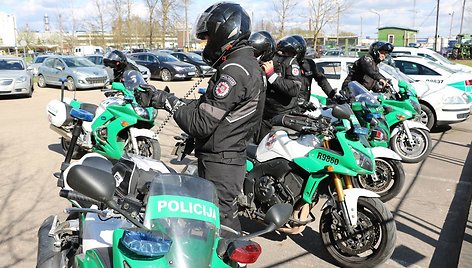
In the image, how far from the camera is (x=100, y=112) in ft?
20.6

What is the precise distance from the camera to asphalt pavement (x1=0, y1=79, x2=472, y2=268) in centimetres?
379

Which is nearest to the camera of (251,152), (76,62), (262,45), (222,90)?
(222,90)

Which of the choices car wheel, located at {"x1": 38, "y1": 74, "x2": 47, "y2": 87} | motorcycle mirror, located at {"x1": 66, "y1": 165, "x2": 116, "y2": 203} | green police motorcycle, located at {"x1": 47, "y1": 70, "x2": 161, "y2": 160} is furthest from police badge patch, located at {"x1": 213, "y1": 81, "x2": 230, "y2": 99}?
car wheel, located at {"x1": 38, "y1": 74, "x2": 47, "y2": 87}

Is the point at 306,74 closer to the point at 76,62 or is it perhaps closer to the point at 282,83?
the point at 282,83

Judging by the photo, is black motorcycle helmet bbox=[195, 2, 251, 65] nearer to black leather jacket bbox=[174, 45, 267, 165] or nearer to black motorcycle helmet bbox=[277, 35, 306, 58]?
black leather jacket bbox=[174, 45, 267, 165]

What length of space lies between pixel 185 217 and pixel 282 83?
2879 mm

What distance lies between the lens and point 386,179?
523cm

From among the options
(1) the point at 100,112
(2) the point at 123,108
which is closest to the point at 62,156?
(1) the point at 100,112

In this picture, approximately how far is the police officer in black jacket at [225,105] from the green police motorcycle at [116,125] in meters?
3.31

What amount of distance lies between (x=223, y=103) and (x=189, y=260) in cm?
111

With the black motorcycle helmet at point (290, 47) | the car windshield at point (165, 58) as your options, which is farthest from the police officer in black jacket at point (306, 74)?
the car windshield at point (165, 58)

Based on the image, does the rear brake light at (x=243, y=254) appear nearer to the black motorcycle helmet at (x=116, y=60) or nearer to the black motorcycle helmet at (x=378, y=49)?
the black motorcycle helmet at (x=116, y=60)

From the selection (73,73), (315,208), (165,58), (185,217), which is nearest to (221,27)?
(185,217)

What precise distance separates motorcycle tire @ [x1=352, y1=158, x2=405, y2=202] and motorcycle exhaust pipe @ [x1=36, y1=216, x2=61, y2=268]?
3.48 meters
